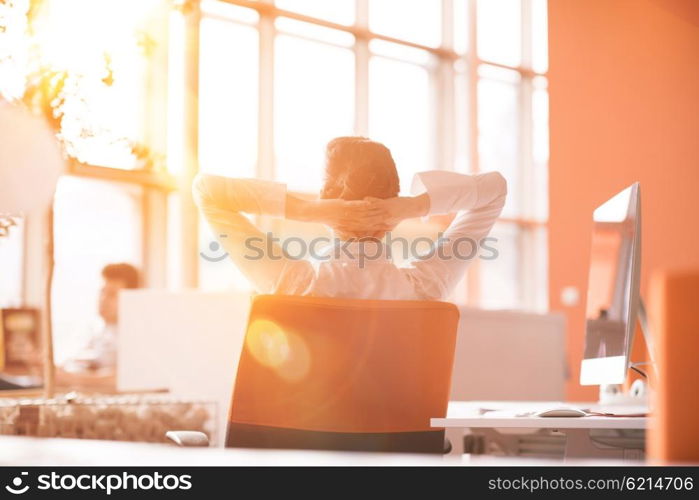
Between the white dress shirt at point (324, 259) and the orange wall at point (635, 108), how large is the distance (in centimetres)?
143

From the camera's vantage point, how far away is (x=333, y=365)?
1.58 meters

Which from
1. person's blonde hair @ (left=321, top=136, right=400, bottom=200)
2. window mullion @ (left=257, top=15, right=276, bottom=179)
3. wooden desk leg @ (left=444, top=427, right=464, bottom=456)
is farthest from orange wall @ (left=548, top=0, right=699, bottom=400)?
window mullion @ (left=257, top=15, right=276, bottom=179)

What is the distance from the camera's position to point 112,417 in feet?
7.30

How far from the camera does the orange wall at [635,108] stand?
3.85 m

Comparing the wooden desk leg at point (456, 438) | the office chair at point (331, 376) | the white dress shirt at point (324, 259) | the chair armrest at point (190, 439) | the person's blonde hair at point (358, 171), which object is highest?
the person's blonde hair at point (358, 171)

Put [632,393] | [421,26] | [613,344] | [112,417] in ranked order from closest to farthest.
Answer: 1. [613,344]
2. [112,417]
3. [632,393]
4. [421,26]

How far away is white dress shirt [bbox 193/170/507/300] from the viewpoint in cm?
180

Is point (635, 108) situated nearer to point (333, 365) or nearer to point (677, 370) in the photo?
point (333, 365)

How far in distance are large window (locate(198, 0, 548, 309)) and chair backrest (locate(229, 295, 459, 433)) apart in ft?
19.5

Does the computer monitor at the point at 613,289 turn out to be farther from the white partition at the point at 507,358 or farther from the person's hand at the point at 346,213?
the white partition at the point at 507,358

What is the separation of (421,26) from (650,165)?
5.59m

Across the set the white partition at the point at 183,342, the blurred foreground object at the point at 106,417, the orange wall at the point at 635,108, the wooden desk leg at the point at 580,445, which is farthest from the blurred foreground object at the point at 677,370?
the white partition at the point at 183,342
